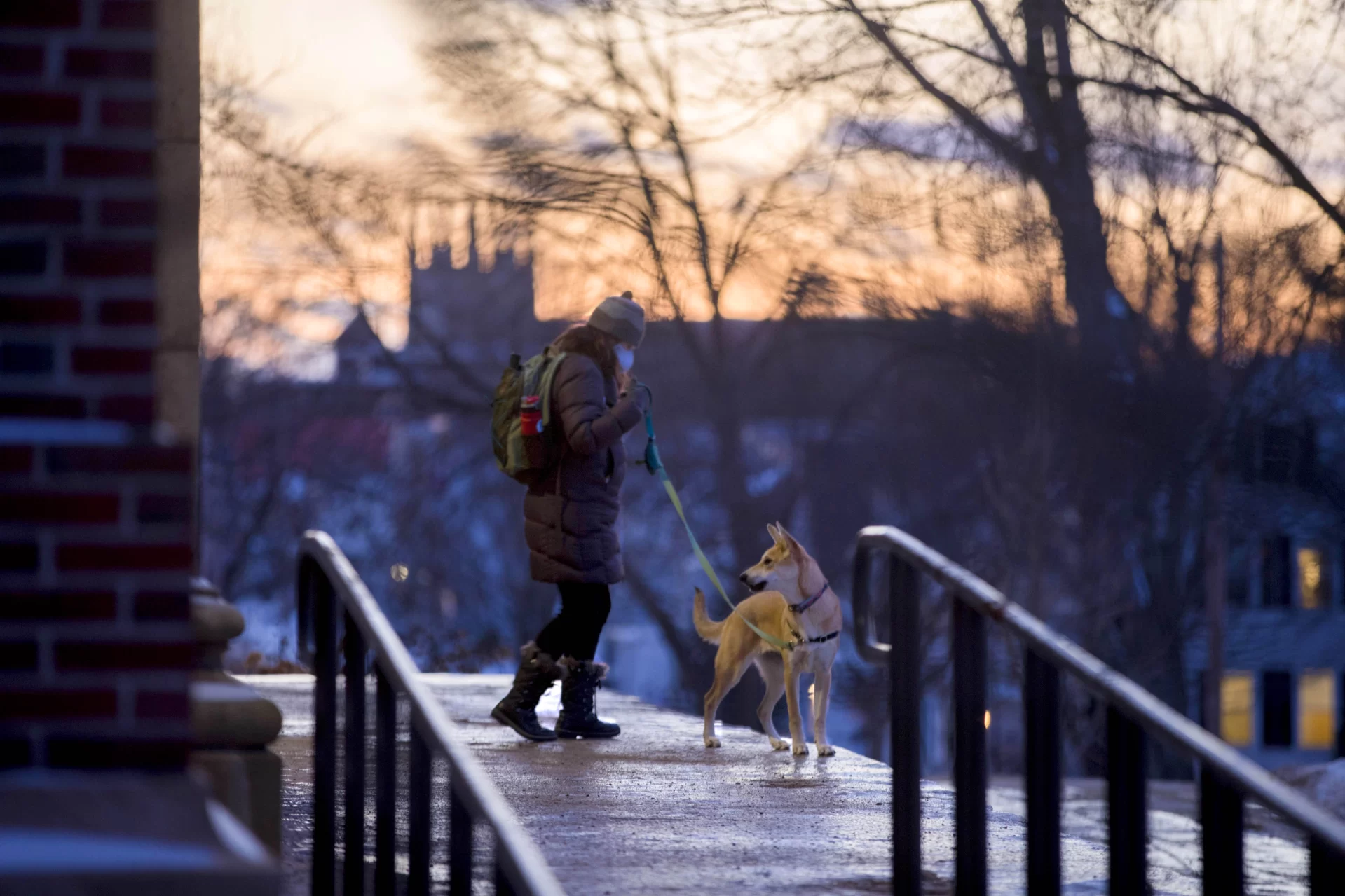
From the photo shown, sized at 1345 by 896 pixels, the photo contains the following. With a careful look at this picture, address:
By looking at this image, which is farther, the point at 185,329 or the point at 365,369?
the point at 365,369

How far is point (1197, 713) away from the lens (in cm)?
2220

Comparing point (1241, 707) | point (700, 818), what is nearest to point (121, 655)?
point (700, 818)

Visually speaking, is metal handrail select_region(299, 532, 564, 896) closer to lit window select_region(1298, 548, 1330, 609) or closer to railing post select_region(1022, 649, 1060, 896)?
railing post select_region(1022, 649, 1060, 896)

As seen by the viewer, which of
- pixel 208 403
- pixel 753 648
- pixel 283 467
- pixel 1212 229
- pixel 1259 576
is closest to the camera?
pixel 753 648

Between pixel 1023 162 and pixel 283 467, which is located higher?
pixel 1023 162

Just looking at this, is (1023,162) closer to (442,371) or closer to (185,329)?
(442,371)

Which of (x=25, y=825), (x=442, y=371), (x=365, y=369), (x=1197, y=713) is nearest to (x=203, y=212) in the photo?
(x=442, y=371)

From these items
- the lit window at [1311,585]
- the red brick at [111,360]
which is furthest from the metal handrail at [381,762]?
the lit window at [1311,585]

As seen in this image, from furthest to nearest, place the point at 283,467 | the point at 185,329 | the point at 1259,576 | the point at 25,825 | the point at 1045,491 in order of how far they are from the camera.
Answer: the point at 283,467 < the point at 1259,576 < the point at 1045,491 < the point at 185,329 < the point at 25,825

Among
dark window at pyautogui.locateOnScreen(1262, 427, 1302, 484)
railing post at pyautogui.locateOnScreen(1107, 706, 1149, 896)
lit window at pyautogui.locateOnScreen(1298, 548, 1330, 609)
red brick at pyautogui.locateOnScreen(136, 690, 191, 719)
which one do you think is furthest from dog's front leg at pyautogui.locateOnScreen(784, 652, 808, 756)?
lit window at pyautogui.locateOnScreen(1298, 548, 1330, 609)

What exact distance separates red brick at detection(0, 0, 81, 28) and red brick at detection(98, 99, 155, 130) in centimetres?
14

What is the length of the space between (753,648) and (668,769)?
3.12 ft

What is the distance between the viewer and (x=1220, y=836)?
2.88 metres

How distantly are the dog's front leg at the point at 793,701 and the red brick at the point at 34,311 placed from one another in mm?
4673
